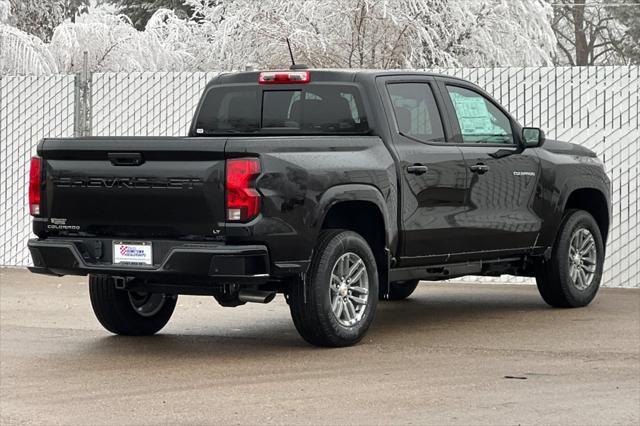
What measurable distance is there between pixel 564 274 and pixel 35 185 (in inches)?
183

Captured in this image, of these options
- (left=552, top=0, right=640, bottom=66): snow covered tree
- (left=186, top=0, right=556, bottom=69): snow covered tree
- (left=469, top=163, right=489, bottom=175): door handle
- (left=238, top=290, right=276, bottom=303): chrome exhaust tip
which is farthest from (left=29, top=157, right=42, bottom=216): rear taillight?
(left=552, top=0, right=640, bottom=66): snow covered tree

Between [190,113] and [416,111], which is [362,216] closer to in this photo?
[416,111]

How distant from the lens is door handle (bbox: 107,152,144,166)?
10.0 meters

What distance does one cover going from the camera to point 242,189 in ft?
32.0

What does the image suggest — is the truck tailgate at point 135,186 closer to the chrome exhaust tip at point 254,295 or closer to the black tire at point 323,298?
the chrome exhaust tip at point 254,295

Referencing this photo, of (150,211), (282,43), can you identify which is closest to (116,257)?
(150,211)

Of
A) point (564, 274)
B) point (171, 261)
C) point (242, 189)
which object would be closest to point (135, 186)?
point (171, 261)

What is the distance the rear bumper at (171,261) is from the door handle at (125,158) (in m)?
0.54

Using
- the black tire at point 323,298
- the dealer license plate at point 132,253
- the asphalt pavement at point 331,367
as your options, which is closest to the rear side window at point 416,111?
the black tire at point 323,298

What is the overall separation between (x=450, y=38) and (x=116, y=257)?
69.0ft

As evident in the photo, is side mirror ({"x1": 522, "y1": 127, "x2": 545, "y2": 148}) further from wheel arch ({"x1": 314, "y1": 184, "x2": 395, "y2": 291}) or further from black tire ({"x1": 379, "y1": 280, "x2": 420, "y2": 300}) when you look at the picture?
black tire ({"x1": 379, "y1": 280, "x2": 420, "y2": 300})

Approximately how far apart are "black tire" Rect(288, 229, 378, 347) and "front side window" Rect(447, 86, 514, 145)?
1765 mm

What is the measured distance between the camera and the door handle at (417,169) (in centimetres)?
1102

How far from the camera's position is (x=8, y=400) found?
8.48m
